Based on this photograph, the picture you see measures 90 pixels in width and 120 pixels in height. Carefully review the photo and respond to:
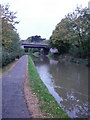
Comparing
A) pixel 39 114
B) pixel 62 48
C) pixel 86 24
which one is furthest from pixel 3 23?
pixel 62 48

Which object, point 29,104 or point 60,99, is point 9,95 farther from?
point 60,99

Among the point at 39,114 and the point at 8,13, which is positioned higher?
the point at 8,13

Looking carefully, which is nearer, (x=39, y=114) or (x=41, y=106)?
(x=39, y=114)

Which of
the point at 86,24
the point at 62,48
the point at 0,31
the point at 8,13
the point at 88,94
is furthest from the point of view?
the point at 62,48

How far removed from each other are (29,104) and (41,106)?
1.37ft

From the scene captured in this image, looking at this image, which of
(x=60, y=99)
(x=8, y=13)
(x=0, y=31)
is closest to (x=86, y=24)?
(x=8, y=13)

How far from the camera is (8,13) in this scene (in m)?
13.4

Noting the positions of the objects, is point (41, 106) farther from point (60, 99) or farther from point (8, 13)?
point (8, 13)

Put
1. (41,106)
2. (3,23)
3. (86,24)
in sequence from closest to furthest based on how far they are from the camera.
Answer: (41,106) < (3,23) < (86,24)

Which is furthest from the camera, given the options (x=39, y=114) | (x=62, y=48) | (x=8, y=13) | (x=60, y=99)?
(x=62, y=48)

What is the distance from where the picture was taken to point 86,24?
95.4ft

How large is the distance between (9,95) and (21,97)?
0.53 meters

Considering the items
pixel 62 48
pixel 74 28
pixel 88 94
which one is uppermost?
pixel 74 28

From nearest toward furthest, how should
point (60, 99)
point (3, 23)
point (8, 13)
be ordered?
1. point (60, 99)
2. point (3, 23)
3. point (8, 13)
